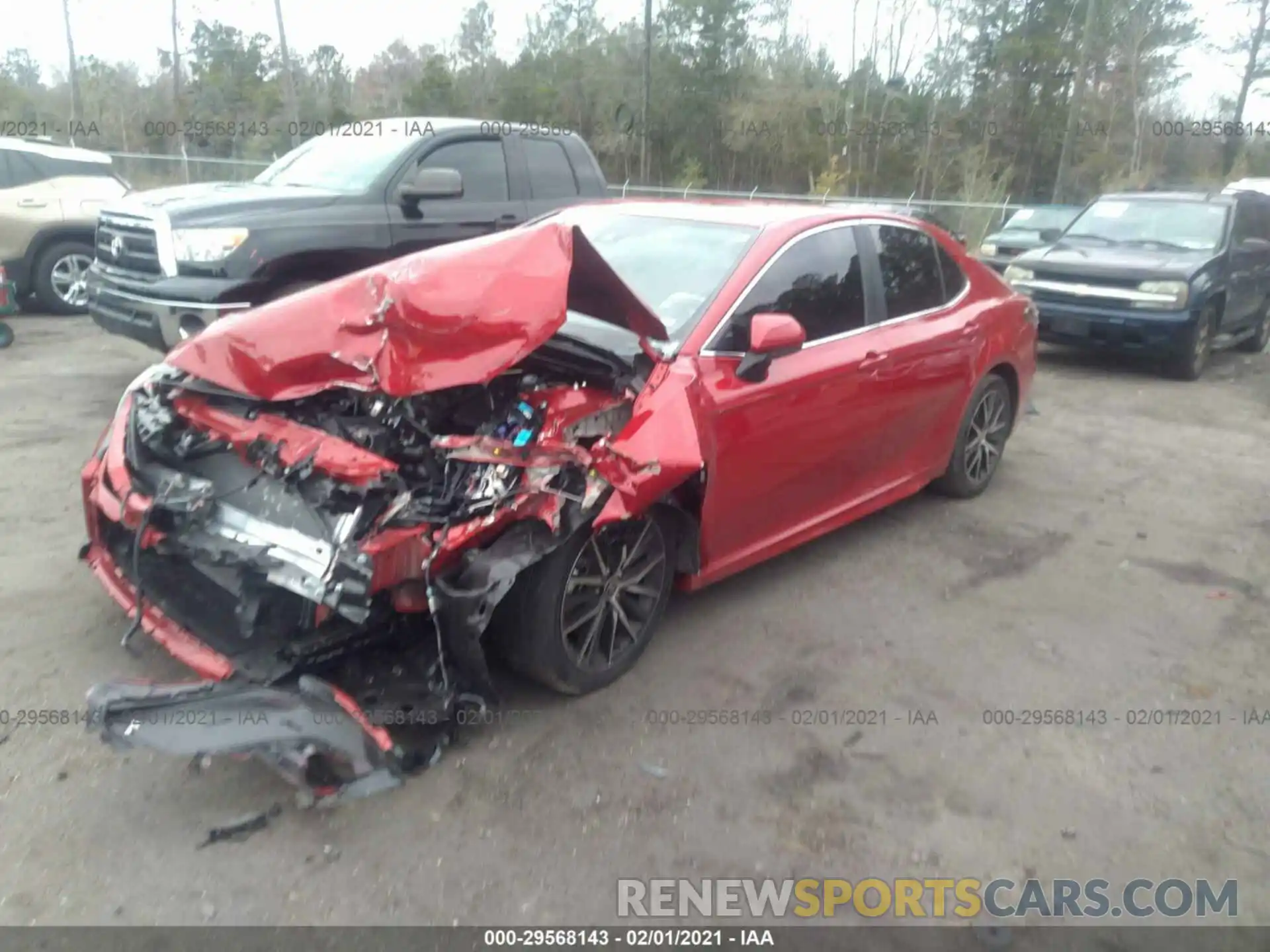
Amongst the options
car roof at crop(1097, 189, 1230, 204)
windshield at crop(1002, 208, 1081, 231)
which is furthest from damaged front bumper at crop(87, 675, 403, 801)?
windshield at crop(1002, 208, 1081, 231)

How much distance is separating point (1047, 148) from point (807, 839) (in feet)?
113

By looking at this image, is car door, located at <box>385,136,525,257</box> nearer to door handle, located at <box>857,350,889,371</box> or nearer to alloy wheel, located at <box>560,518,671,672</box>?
door handle, located at <box>857,350,889,371</box>

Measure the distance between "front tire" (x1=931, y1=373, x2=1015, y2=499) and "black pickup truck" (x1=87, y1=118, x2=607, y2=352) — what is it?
3889 mm

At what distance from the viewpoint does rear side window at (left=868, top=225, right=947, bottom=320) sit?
16.4 feet

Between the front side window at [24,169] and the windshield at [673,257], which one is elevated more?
the front side window at [24,169]

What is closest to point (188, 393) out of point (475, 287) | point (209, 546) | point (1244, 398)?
point (209, 546)

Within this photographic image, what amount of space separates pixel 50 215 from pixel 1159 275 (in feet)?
36.5

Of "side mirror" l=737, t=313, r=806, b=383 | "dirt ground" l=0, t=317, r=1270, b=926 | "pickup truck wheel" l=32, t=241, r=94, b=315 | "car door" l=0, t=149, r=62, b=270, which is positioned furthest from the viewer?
"pickup truck wheel" l=32, t=241, r=94, b=315

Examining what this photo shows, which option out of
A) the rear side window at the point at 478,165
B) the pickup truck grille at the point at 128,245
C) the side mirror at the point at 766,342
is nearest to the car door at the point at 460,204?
the rear side window at the point at 478,165

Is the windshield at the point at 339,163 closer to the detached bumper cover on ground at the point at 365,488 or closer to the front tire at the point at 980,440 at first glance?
the detached bumper cover on ground at the point at 365,488

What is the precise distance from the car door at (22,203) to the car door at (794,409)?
9125mm

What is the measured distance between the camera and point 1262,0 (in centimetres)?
3197

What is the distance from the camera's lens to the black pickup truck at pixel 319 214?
6.68 m

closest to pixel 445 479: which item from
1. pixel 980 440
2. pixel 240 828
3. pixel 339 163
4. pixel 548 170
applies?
pixel 240 828
